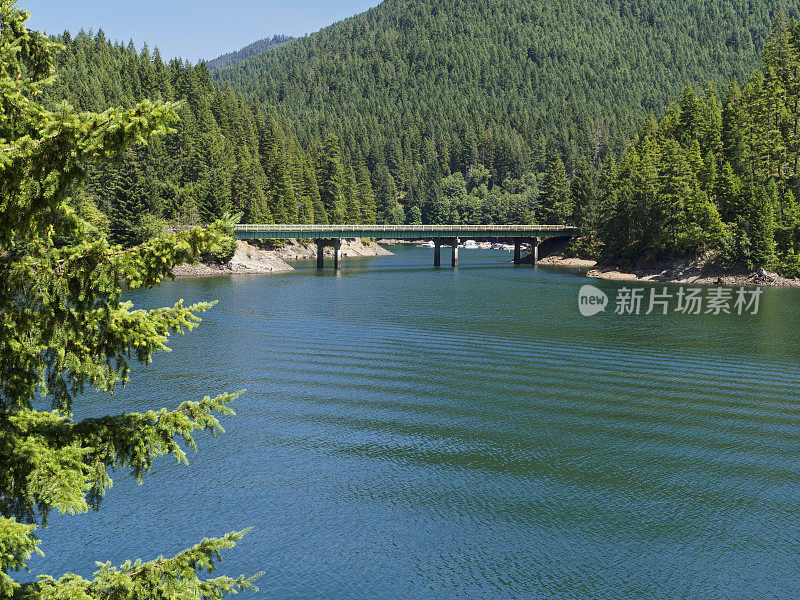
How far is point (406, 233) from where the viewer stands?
398 feet

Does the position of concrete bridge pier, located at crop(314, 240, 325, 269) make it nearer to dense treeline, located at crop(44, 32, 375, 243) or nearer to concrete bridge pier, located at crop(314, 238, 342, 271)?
concrete bridge pier, located at crop(314, 238, 342, 271)

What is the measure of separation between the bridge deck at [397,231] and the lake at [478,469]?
178 feet

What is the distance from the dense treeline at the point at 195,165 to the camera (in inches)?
4045

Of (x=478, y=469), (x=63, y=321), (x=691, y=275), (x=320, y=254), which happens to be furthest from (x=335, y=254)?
(x=63, y=321)

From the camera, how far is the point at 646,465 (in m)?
26.3

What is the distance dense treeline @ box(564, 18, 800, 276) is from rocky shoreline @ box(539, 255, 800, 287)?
1551 mm

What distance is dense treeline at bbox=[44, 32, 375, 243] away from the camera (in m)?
103

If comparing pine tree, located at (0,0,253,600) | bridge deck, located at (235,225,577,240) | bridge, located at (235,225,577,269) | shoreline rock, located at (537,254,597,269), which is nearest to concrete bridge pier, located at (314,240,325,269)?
bridge, located at (235,225,577,269)

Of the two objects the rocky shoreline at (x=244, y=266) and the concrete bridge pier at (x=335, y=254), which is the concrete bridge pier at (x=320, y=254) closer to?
the concrete bridge pier at (x=335, y=254)

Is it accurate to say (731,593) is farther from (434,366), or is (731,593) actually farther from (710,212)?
(710,212)

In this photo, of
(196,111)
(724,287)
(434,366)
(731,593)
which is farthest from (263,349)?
(196,111)

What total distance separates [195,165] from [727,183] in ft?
268

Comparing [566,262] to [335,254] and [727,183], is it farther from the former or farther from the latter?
[335,254]

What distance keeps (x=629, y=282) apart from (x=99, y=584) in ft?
295
